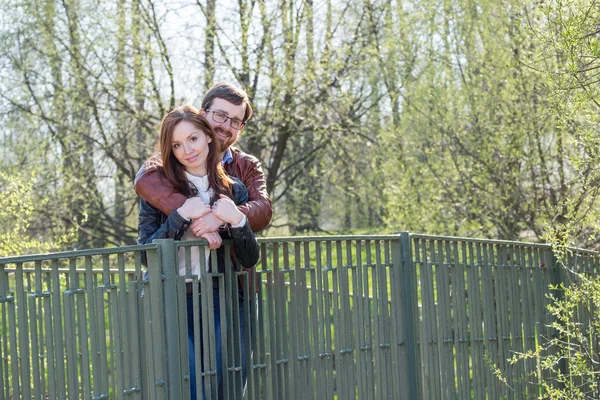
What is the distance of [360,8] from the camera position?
13234 mm

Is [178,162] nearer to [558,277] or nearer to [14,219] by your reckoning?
[558,277]

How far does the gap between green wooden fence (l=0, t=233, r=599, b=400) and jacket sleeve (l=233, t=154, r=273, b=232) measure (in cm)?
14

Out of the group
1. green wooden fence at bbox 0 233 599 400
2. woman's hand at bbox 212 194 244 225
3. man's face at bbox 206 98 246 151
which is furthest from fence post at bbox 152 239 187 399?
man's face at bbox 206 98 246 151

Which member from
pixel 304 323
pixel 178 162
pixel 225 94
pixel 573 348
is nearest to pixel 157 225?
pixel 178 162

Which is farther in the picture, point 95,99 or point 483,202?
point 95,99

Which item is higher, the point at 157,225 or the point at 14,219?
the point at 14,219

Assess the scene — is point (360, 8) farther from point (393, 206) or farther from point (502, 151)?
point (502, 151)

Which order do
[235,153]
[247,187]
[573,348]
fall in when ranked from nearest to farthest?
[247,187], [235,153], [573,348]

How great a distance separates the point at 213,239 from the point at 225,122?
29.1 inches

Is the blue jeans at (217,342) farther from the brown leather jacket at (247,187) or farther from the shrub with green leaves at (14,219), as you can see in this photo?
the shrub with green leaves at (14,219)

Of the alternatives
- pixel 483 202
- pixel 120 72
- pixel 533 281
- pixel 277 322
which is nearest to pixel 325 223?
pixel 120 72

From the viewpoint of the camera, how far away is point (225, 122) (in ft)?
15.5

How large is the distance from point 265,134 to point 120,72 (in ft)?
6.30

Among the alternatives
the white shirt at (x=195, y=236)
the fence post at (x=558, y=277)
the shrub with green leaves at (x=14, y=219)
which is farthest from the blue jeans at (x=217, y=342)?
the shrub with green leaves at (x=14, y=219)
